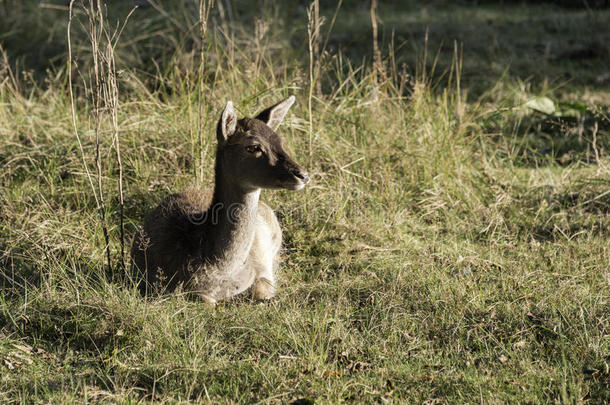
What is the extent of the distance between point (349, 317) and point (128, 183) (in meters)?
2.49

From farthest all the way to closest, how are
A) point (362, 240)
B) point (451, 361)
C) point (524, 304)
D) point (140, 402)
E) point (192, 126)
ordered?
point (192, 126)
point (362, 240)
point (524, 304)
point (451, 361)
point (140, 402)

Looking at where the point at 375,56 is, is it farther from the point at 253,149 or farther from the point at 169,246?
the point at 169,246

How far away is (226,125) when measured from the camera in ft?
14.4

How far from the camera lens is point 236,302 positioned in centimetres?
468

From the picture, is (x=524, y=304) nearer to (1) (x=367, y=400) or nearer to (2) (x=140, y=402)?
(1) (x=367, y=400)

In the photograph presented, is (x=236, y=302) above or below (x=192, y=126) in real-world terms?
below

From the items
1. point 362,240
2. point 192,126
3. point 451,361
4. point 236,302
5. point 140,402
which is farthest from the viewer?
point 192,126

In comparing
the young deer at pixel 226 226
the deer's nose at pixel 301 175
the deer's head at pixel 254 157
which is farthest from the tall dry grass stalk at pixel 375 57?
the deer's nose at pixel 301 175

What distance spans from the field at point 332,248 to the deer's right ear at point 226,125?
2.18 ft

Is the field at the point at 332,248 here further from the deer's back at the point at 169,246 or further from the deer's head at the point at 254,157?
the deer's head at the point at 254,157

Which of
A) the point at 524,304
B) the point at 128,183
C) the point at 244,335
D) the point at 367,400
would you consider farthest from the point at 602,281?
the point at 128,183

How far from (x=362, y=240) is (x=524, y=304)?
4.74 ft

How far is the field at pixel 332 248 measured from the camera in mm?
3713

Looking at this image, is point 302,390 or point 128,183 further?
point 128,183
